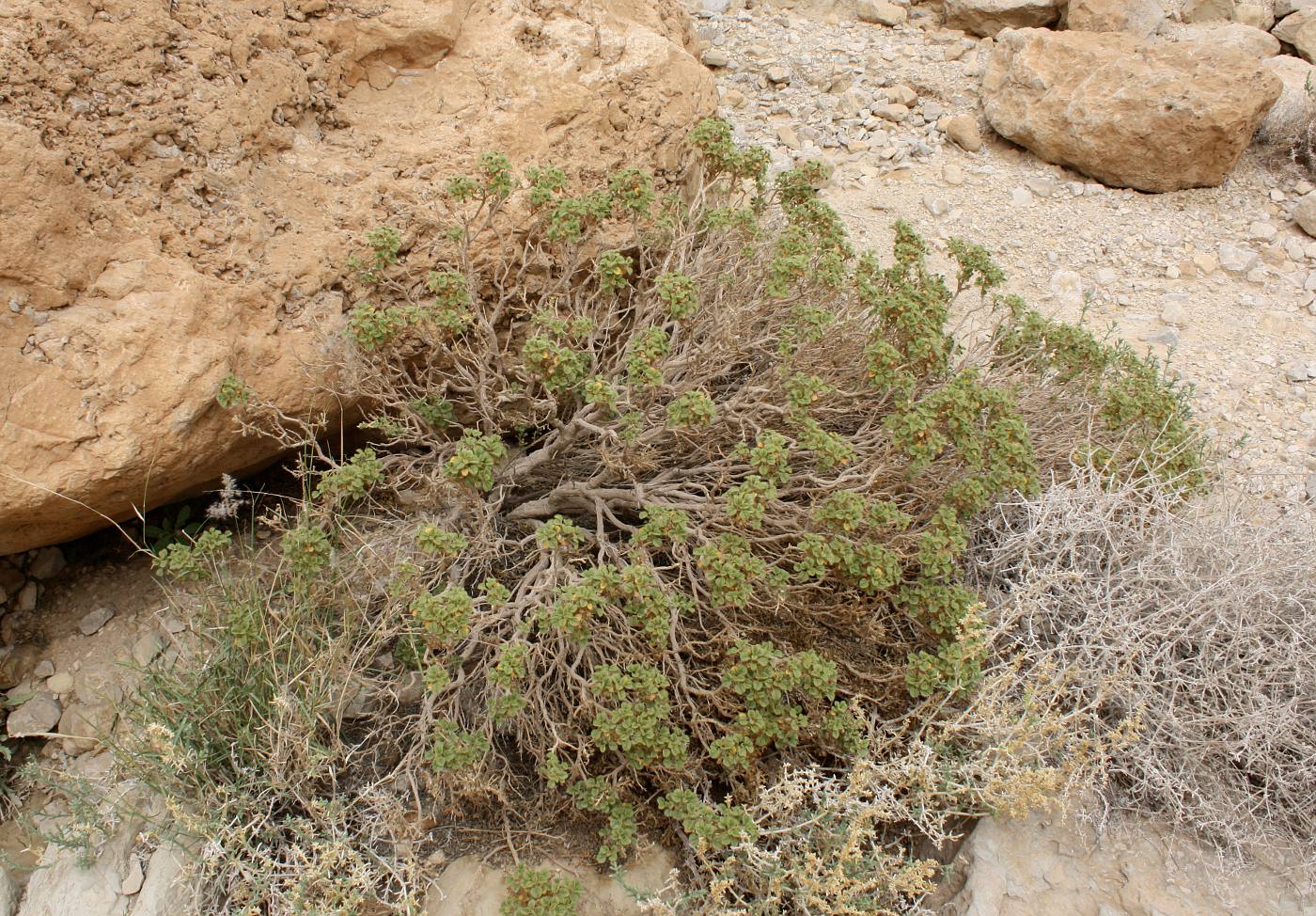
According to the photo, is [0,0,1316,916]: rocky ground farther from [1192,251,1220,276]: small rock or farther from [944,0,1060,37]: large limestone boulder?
[944,0,1060,37]: large limestone boulder

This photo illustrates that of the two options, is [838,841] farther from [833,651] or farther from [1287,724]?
[1287,724]

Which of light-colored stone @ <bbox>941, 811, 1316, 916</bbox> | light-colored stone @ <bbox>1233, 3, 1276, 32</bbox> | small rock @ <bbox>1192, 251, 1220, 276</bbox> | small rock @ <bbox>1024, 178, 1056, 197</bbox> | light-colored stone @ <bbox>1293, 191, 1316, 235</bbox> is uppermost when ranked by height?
light-colored stone @ <bbox>1233, 3, 1276, 32</bbox>

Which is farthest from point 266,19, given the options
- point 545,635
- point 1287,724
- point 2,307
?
point 1287,724

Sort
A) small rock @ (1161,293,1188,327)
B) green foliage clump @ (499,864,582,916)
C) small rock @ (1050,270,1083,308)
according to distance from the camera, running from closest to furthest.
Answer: green foliage clump @ (499,864,582,916) < small rock @ (1161,293,1188,327) < small rock @ (1050,270,1083,308)

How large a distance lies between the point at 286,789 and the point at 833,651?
5.13 feet

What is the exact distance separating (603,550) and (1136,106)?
4009mm

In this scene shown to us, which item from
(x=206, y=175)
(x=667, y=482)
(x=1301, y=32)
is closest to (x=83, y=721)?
(x=206, y=175)

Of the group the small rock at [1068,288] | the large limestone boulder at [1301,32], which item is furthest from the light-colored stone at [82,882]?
the large limestone boulder at [1301,32]

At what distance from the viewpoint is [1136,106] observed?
5.00m

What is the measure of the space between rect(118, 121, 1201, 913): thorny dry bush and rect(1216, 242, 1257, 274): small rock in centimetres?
178

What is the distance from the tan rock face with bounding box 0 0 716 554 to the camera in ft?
8.45

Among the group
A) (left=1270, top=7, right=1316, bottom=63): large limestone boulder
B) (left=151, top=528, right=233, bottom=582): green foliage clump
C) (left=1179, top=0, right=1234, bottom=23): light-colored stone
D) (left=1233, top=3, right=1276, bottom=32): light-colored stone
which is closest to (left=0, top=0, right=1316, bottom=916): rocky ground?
(left=1179, top=0, right=1234, bottom=23): light-colored stone

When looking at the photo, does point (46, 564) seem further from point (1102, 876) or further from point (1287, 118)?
point (1287, 118)

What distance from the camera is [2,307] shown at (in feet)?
8.24
